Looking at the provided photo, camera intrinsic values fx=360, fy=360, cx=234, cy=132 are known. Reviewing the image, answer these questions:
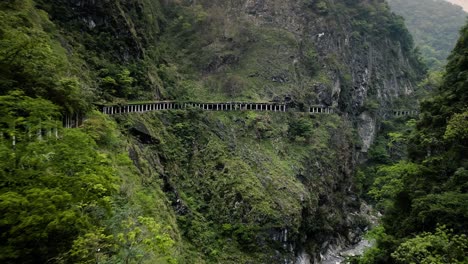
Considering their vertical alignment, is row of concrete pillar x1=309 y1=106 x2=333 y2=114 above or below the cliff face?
below

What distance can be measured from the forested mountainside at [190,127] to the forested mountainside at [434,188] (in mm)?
12437

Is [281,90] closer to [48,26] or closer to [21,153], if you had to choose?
[48,26]

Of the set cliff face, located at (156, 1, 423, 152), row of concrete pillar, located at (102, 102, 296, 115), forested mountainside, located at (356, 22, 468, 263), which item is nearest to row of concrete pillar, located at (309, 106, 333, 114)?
cliff face, located at (156, 1, 423, 152)

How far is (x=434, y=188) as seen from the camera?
74.3 ft

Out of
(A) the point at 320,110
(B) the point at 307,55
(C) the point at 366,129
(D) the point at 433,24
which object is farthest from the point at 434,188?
(D) the point at 433,24

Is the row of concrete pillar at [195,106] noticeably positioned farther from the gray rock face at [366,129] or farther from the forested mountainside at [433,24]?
the forested mountainside at [433,24]

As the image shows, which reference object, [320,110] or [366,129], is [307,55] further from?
[366,129]

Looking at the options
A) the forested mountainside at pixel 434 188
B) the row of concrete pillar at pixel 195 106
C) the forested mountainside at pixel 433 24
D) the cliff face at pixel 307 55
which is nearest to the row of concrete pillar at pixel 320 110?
the cliff face at pixel 307 55

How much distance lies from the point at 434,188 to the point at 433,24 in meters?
144

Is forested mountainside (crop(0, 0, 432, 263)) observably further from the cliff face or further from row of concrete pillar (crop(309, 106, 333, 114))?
row of concrete pillar (crop(309, 106, 333, 114))

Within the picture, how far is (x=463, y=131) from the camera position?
69.8 feet

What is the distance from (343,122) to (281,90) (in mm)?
12614

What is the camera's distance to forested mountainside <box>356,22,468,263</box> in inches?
664

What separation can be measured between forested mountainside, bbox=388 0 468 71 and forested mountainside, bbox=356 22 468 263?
88.4m
